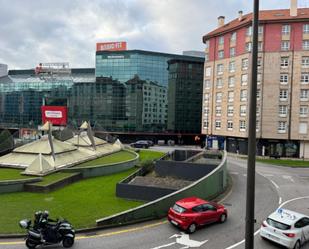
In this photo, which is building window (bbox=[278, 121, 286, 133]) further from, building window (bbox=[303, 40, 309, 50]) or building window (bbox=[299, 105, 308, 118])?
building window (bbox=[303, 40, 309, 50])

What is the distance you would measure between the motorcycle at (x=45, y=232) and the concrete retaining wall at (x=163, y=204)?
2.66 meters

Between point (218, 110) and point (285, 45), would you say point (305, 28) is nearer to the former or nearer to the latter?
point (285, 45)

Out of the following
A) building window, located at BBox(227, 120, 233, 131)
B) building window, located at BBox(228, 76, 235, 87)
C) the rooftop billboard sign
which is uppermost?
the rooftop billboard sign

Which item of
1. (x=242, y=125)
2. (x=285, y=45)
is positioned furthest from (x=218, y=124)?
(x=285, y=45)

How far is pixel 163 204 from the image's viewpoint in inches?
696

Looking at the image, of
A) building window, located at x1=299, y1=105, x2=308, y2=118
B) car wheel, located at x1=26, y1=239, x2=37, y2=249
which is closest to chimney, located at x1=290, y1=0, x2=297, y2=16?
building window, located at x1=299, y1=105, x2=308, y2=118

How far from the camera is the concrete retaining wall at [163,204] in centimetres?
1595

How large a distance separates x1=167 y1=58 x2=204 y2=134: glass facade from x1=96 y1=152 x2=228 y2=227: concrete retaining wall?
55334mm

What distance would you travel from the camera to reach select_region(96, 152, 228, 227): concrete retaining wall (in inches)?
628

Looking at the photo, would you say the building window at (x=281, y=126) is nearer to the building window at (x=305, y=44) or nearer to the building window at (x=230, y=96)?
the building window at (x=230, y=96)

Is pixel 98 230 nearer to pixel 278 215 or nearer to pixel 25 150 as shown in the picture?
pixel 278 215

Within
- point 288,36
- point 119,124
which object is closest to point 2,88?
point 119,124

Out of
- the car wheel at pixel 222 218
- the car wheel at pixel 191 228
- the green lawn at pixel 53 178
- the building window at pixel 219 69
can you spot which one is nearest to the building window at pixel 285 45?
the building window at pixel 219 69

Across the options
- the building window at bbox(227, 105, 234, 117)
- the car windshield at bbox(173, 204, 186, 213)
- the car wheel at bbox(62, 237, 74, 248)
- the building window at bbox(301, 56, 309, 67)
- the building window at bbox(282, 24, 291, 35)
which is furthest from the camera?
the building window at bbox(227, 105, 234, 117)
